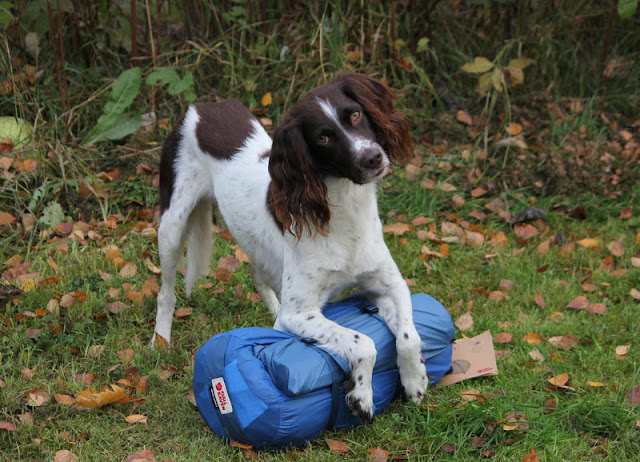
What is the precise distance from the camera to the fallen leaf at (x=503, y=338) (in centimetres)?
346

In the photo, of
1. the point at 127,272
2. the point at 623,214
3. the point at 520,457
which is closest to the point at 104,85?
the point at 127,272

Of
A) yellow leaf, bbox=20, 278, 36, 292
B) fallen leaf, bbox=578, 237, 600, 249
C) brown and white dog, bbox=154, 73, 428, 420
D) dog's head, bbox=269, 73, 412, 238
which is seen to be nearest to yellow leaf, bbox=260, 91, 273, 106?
brown and white dog, bbox=154, 73, 428, 420

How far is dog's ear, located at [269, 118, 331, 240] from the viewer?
2732mm

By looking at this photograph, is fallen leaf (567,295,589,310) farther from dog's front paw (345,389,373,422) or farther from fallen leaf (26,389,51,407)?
fallen leaf (26,389,51,407)

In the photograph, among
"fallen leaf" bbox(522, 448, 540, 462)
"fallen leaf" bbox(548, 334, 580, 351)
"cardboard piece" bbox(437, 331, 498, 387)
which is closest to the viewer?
"fallen leaf" bbox(522, 448, 540, 462)

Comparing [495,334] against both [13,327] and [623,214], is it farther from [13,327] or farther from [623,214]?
[13,327]

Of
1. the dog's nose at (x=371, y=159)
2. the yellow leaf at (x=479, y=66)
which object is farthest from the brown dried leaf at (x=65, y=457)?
the yellow leaf at (x=479, y=66)

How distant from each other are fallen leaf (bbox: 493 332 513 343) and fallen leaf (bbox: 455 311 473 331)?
16 cm

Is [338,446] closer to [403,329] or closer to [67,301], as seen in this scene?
[403,329]

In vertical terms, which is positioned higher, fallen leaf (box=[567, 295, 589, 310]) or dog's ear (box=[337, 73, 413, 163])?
dog's ear (box=[337, 73, 413, 163])

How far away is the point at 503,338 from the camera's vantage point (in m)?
3.47

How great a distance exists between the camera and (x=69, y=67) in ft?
19.0

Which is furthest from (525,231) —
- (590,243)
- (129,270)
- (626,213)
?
(129,270)

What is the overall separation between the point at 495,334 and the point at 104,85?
382 centimetres
